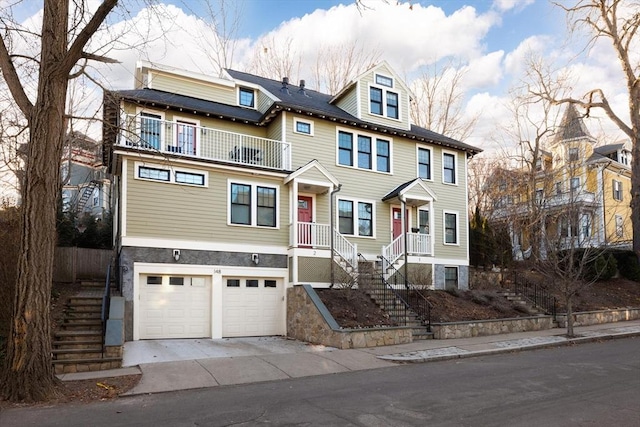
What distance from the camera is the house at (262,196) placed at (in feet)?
50.0

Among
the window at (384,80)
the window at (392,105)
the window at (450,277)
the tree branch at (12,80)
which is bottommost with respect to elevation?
the window at (450,277)

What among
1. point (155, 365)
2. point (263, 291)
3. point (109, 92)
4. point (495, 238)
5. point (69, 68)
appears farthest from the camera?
point (495, 238)

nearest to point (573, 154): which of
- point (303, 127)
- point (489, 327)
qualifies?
point (489, 327)

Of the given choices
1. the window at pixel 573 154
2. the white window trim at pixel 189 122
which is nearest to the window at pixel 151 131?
the white window trim at pixel 189 122

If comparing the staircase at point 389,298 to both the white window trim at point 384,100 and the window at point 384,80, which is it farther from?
the window at point 384,80

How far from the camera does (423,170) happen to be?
72.5 feet

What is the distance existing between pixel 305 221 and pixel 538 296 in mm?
10234

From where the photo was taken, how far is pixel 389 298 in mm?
16922

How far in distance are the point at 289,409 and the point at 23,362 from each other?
4.52 metres

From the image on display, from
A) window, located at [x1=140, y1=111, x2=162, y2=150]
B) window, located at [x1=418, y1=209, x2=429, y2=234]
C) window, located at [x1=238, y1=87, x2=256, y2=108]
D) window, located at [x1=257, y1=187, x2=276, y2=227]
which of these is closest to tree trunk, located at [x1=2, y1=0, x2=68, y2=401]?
window, located at [x1=140, y1=111, x2=162, y2=150]

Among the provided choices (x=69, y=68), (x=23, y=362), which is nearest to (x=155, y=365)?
(x=23, y=362)

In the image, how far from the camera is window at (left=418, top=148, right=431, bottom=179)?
22000mm

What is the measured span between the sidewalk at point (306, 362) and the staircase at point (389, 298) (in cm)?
87

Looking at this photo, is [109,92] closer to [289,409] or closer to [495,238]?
[289,409]
